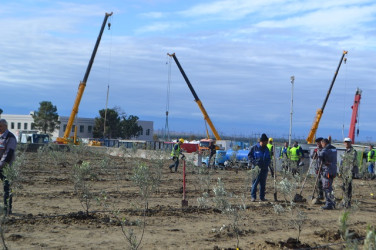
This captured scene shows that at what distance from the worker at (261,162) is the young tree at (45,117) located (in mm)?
68367

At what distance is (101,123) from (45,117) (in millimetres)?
7982

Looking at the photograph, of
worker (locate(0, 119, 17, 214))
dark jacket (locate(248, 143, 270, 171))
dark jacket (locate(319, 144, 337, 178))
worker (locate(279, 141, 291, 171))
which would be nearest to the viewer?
worker (locate(0, 119, 17, 214))

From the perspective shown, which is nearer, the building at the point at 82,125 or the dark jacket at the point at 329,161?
the dark jacket at the point at 329,161

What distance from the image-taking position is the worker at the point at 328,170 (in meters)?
12.6

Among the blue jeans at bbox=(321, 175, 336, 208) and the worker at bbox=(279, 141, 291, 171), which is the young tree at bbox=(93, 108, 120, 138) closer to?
the worker at bbox=(279, 141, 291, 171)

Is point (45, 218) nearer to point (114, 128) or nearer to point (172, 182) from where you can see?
point (172, 182)

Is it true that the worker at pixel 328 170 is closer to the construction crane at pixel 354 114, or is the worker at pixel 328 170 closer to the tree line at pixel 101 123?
the construction crane at pixel 354 114

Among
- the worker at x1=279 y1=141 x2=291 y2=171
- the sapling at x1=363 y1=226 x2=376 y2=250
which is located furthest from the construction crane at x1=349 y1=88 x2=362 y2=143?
the sapling at x1=363 y1=226 x2=376 y2=250

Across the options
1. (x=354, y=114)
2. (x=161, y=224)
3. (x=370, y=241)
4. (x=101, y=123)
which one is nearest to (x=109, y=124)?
(x=101, y=123)

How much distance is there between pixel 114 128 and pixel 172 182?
205 feet

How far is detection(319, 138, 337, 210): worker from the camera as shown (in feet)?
41.2

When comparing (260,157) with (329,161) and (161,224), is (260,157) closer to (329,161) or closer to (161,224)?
(329,161)

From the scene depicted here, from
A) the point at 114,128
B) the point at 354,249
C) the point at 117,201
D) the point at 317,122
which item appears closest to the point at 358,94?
the point at 317,122

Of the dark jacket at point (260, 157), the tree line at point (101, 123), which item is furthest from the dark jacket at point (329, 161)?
the tree line at point (101, 123)
